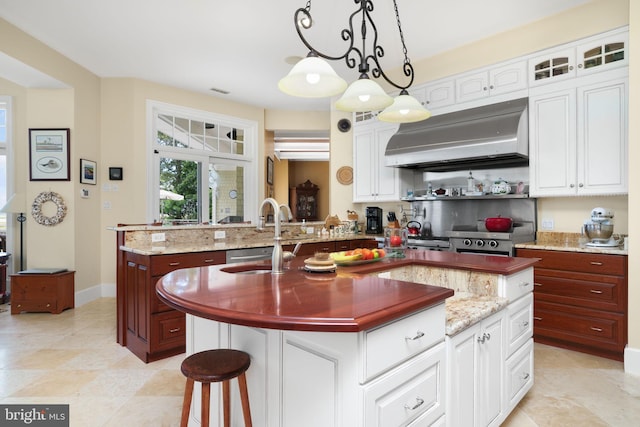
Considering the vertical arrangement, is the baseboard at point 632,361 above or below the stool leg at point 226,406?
below

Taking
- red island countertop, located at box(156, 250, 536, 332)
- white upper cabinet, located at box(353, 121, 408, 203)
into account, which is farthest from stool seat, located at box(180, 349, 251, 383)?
white upper cabinet, located at box(353, 121, 408, 203)

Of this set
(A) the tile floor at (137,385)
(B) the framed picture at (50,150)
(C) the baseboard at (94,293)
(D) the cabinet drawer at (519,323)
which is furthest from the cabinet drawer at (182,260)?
(B) the framed picture at (50,150)

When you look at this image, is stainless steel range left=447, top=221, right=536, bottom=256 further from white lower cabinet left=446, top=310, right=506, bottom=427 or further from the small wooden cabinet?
the small wooden cabinet

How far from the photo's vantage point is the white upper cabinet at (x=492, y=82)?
3.61 m

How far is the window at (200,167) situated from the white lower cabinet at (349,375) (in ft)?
14.6

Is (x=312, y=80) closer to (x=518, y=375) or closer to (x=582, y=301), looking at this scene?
(x=518, y=375)

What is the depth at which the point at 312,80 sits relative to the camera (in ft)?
5.95

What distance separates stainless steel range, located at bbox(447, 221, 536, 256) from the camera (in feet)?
11.0

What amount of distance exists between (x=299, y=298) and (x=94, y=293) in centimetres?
473

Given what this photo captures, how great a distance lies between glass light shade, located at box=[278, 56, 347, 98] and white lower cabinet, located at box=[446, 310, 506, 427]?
1.33m

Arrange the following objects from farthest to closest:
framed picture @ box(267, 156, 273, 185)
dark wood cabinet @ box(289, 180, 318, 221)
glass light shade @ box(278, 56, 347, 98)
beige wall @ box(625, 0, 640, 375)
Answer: dark wood cabinet @ box(289, 180, 318, 221) < framed picture @ box(267, 156, 273, 185) < beige wall @ box(625, 0, 640, 375) < glass light shade @ box(278, 56, 347, 98)

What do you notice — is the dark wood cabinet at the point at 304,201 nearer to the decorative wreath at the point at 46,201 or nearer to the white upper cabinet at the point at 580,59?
the decorative wreath at the point at 46,201

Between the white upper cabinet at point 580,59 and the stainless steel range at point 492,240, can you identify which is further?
the stainless steel range at point 492,240

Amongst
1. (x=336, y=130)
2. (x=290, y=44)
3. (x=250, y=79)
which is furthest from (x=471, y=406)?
(x=250, y=79)
